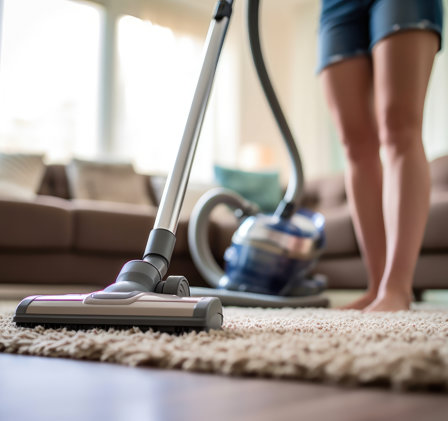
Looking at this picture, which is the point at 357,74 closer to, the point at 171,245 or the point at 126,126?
the point at 171,245

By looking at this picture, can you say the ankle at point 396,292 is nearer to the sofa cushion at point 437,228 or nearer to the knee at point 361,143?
the knee at point 361,143

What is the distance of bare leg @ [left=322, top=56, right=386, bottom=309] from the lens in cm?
136

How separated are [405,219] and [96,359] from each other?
0.82 metres

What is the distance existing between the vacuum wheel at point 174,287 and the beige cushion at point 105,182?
2.39 m

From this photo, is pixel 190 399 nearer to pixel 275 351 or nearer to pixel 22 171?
pixel 275 351

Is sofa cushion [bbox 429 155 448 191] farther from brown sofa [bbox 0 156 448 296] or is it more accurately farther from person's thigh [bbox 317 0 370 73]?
person's thigh [bbox 317 0 370 73]

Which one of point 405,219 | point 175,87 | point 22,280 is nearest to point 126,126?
point 175,87

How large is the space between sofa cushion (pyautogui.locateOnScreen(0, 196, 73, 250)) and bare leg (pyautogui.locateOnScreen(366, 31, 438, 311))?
1.38 meters

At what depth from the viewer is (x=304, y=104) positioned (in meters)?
5.16

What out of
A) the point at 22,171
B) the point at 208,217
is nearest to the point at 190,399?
the point at 208,217

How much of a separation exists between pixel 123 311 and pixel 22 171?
2.46 m

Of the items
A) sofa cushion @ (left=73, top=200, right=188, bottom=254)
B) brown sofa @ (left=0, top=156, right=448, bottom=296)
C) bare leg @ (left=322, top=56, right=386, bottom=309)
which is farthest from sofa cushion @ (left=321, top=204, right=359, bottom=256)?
bare leg @ (left=322, top=56, right=386, bottom=309)

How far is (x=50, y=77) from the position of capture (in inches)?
164

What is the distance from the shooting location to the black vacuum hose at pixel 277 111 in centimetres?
139
